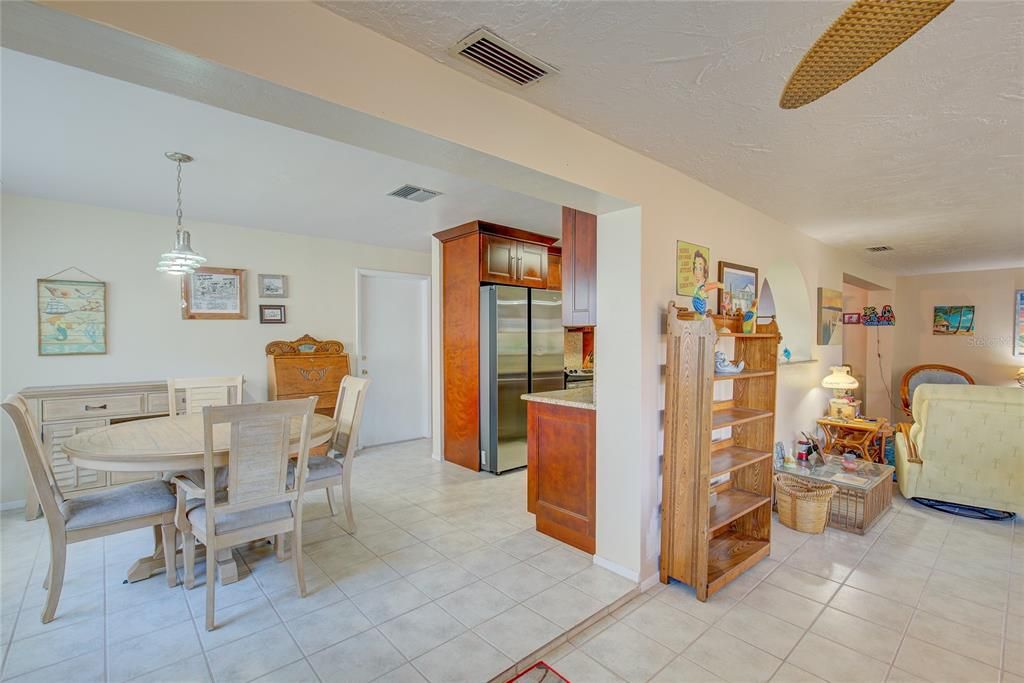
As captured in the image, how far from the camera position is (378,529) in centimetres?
312

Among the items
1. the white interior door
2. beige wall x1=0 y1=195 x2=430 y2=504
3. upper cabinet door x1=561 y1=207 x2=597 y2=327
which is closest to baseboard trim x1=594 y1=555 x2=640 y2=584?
upper cabinet door x1=561 y1=207 x2=597 y2=327

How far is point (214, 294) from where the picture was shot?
4.31 m

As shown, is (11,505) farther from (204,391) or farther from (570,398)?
(570,398)

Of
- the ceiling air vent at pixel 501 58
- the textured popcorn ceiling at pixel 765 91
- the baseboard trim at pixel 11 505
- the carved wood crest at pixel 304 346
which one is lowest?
the baseboard trim at pixel 11 505

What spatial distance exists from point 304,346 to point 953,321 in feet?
28.3

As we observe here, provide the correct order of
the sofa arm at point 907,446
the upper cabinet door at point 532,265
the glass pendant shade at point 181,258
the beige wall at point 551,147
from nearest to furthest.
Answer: the beige wall at point 551,147
the glass pendant shade at point 181,258
the sofa arm at point 907,446
the upper cabinet door at point 532,265

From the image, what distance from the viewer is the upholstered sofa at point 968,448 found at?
3.33 metres

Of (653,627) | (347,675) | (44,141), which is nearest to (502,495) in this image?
(653,627)

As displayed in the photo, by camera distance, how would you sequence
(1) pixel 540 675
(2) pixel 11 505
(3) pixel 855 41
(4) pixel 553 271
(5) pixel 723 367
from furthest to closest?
(4) pixel 553 271, (2) pixel 11 505, (5) pixel 723 367, (1) pixel 540 675, (3) pixel 855 41

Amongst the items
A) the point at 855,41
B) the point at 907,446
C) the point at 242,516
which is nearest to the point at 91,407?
the point at 242,516

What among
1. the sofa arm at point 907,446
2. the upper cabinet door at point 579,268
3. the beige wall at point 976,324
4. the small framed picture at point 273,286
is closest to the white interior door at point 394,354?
the small framed picture at point 273,286

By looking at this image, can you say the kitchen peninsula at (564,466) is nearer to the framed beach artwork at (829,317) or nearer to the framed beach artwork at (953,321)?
the framed beach artwork at (829,317)

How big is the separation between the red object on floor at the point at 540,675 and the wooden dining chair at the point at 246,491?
121 cm

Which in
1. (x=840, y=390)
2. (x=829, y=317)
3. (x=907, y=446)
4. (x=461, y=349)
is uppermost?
(x=829, y=317)
